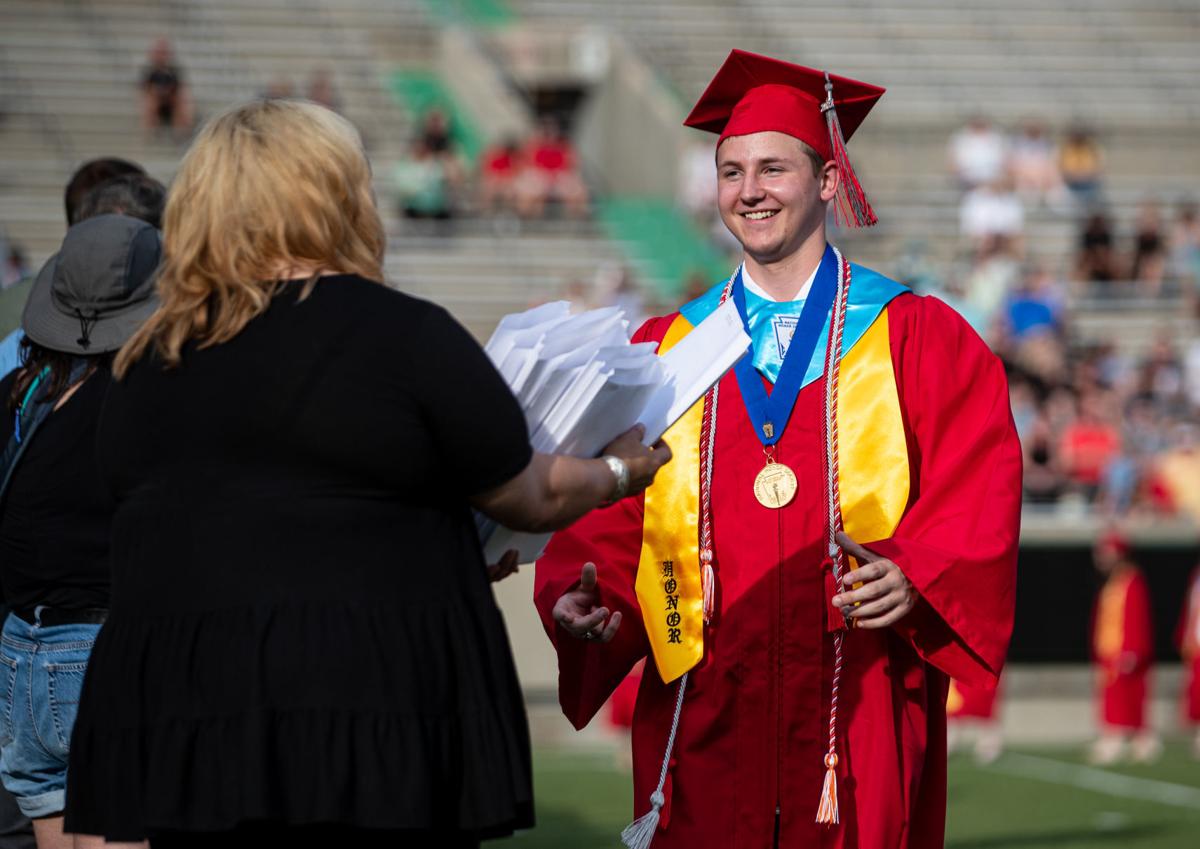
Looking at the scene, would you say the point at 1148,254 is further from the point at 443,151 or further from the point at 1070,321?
the point at 443,151

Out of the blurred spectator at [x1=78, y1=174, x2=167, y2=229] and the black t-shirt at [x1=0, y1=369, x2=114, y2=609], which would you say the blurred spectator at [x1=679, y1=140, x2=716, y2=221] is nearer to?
the blurred spectator at [x1=78, y1=174, x2=167, y2=229]

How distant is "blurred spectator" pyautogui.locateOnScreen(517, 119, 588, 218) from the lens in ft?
72.1

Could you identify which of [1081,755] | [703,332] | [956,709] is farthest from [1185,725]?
[703,332]

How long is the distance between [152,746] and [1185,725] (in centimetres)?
1399

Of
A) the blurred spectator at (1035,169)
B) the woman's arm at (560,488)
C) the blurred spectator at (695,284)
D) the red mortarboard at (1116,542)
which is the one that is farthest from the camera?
the blurred spectator at (1035,169)

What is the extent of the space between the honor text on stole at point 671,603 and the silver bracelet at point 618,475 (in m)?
0.94

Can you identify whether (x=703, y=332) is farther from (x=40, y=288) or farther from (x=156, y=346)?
(x=40, y=288)

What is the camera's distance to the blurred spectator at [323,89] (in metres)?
21.6

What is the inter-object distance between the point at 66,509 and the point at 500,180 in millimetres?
17665

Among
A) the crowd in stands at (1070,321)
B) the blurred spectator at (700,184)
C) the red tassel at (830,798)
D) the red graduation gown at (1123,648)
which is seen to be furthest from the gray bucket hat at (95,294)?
the blurred spectator at (700,184)

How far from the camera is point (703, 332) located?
13.2 feet

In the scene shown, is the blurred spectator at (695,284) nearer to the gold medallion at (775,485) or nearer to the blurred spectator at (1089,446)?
the blurred spectator at (1089,446)


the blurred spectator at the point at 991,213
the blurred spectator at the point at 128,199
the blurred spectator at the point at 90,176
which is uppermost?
the blurred spectator at the point at 991,213

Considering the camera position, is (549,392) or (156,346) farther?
(549,392)
